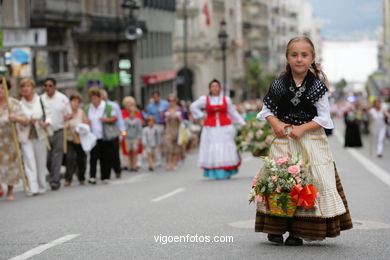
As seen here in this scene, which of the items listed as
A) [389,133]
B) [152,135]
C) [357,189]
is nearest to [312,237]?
[357,189]

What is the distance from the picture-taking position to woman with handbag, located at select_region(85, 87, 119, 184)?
790 inches

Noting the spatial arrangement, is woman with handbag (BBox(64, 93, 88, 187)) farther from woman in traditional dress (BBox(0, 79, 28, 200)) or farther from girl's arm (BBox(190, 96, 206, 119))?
woman in traditional dress (BBox(0, 79, 28, 200))

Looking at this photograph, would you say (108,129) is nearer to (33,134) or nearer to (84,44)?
(33,134)

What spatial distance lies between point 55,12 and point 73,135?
20.6 meters

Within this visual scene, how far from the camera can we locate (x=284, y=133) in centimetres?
838

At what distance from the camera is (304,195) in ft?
26.7

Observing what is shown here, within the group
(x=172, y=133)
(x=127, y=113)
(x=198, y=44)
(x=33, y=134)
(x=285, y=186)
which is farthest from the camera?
(x=198, y=44)

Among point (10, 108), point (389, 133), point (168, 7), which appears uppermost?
point (168, 7)

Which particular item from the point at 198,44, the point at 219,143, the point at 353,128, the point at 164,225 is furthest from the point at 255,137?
the point at 198,44

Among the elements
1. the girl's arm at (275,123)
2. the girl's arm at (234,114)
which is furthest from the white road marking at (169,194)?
the girl's arm at (275,123)

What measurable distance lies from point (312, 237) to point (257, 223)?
54cm

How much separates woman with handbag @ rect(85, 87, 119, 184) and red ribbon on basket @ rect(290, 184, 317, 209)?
12.1m

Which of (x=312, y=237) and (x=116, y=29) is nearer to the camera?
(x=312, y=237)

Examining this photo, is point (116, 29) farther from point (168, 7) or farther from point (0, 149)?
point (0, 149)
